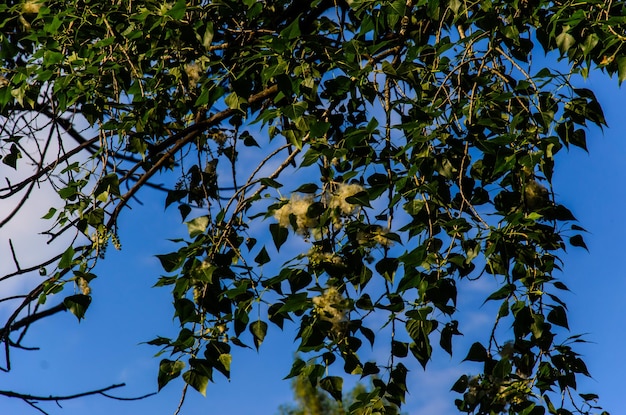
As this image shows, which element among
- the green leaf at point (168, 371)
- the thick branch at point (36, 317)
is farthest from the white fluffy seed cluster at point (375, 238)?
the thick branch at point (36, 317)

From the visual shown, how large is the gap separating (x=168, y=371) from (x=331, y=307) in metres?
0.46

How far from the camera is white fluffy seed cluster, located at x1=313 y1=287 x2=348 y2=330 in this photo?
80.9 inches

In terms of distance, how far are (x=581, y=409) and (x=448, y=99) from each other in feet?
3.07

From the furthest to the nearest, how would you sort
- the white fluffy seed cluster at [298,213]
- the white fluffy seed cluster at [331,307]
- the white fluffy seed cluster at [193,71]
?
the white fluffy seed cluster at [193,71]
the white fluffy seed cluster at [298,213]
the white fluffy seed cluster at [331,307]

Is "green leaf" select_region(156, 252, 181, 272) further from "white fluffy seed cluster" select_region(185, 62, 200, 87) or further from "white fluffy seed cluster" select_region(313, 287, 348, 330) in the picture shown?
"white fluffy seed cluster" select_region(185, 62, 200, 87)

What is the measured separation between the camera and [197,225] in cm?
234

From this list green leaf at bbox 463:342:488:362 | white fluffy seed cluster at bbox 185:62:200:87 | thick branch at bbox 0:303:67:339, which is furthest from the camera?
thick branch at bbox 0:303:67:339

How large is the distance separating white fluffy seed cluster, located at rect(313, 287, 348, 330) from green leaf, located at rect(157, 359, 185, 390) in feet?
1.32

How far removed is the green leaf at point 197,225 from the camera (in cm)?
233

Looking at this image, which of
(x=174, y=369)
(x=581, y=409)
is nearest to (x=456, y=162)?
(x=581, y=409)

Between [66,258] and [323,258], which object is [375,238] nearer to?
[323,258]

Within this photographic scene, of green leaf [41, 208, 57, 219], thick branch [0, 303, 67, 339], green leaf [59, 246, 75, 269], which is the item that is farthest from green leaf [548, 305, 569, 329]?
thick branch [0, 303, 67, 339]

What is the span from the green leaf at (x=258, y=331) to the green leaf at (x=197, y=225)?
1.10 feet

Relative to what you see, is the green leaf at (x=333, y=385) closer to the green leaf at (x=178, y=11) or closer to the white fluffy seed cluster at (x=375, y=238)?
the white fluffy seed cluster at (x=375, y=238)
